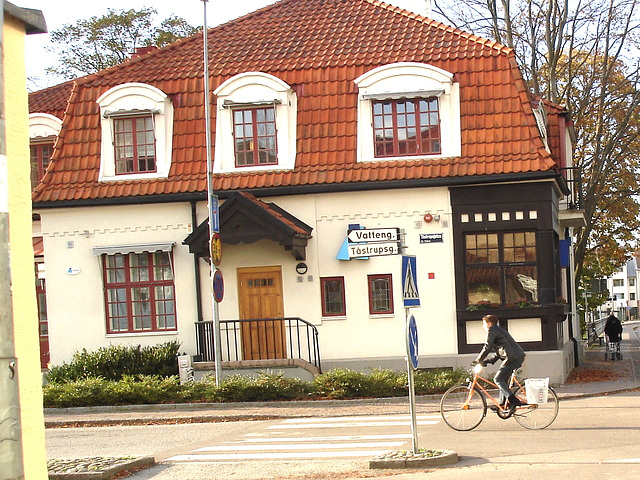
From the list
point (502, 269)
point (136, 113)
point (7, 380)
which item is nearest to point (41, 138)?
point (136, 113)

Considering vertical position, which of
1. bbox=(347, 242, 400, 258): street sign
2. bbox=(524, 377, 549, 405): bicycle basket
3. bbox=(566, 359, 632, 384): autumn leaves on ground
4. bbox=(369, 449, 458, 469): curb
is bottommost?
bbox=(566, 359, 632, 384): autumn leaves on ground

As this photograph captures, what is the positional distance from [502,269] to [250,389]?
6.40m

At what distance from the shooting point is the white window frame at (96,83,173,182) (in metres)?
23.7

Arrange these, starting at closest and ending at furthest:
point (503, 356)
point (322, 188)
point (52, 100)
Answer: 1. point (503, 356)
2. point (322, 188)
3. point (52, 100)

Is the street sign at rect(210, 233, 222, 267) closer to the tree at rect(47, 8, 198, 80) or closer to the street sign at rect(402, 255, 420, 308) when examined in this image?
the street sign at rect(402, 255, 420, 308)

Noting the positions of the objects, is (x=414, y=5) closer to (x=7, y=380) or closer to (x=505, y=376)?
(x=505, y=376)

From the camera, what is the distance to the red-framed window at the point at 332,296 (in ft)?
75.6

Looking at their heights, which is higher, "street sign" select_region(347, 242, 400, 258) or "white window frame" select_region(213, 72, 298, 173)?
"white window frame" select_region(213, 72, 298, 173)

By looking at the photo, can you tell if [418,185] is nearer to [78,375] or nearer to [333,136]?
[333,136]

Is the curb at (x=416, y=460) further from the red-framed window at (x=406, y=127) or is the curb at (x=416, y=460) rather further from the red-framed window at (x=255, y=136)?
the red-framed window at (x=255, y=136)

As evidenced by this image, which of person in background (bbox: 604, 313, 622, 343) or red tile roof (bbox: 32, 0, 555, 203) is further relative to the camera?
Answer: person in background (bbox: 604, 313, 622, 343)

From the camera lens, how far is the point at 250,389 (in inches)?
781

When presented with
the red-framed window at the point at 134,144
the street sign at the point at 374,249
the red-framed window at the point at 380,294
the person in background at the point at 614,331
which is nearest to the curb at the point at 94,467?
the street sign at the point at 374,249

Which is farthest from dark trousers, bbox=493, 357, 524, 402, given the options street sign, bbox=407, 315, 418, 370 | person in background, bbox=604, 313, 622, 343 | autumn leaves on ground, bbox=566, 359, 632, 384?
person in background, bbox=604, 313, 622, 343
